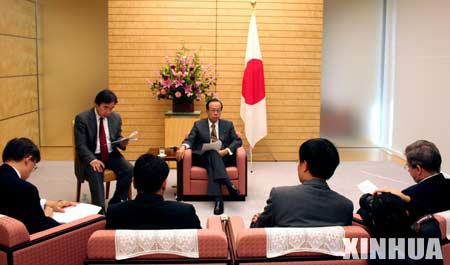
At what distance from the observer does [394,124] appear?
33.8 ft

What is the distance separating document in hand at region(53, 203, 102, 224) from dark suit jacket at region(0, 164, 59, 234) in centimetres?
35

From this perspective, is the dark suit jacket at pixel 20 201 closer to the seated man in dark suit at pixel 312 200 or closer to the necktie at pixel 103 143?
the seated man in dark suit at pixel 312 200

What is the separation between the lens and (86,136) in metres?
6.02

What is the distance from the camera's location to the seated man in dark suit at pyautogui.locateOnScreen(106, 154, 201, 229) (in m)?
3.03

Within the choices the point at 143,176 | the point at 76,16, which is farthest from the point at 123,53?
the point at 143,176

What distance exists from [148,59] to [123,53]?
426 mm

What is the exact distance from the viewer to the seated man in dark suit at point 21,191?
3.35 meters

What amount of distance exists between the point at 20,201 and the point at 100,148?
2778 mm

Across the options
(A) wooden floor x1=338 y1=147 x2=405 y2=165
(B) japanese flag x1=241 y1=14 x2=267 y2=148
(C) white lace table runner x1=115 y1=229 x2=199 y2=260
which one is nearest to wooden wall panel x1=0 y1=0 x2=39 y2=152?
(B) japanese flag x1=241 y1=14 x2=267 y2=148

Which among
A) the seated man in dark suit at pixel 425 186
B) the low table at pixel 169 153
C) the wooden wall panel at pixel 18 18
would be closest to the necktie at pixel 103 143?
the low table at pixel 169 153

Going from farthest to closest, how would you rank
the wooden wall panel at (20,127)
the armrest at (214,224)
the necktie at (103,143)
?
the wooden wall panel at (20,127) → the necktie at (103,143) → the armrest at (214,224)

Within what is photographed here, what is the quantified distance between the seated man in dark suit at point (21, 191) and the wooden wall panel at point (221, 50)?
5563 mm

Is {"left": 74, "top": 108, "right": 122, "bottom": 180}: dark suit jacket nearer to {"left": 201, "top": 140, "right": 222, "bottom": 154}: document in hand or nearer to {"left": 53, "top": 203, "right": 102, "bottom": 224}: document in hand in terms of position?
{"left": 201, "top": 140, "right": 222, "bottom": 154}: document in hand

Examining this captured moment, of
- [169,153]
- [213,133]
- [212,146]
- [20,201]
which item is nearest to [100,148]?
[169,153]
